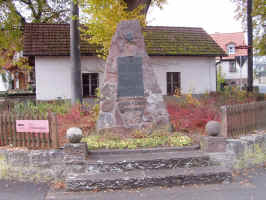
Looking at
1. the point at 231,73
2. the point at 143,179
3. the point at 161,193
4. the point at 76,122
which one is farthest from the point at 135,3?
the point at 231,73

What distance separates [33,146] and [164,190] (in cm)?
322

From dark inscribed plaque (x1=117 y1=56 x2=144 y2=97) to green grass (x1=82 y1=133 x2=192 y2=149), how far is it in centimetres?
120

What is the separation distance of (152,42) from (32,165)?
13.2 meters

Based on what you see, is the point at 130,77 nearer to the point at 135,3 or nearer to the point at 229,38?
the point at 135,3

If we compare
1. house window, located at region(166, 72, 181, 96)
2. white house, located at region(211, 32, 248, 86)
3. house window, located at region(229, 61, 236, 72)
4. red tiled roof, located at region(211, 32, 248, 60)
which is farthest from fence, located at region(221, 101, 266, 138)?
red tiled roof, located at region(211, 32, 248, 60)

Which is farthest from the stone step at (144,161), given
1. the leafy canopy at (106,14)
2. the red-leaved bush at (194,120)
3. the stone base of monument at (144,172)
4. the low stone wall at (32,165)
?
the leafy canopy at (106,14)

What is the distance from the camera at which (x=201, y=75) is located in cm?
1795

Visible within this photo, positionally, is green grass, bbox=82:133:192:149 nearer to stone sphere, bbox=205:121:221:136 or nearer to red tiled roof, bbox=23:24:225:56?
stone sphere, bbox=205:121:221:136

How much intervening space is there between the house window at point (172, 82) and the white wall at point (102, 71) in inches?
10.8

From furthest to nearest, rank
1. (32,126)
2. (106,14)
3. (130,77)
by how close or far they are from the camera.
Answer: (106,14) < (130,77) < (32,126)

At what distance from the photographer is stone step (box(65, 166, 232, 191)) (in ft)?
16.2

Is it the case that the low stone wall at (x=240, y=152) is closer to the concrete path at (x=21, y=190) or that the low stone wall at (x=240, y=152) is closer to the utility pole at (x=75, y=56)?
the concrete path at (x=21, y=190)

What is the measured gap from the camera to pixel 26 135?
19.8ft

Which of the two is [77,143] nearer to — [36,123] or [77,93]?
[36,123]
